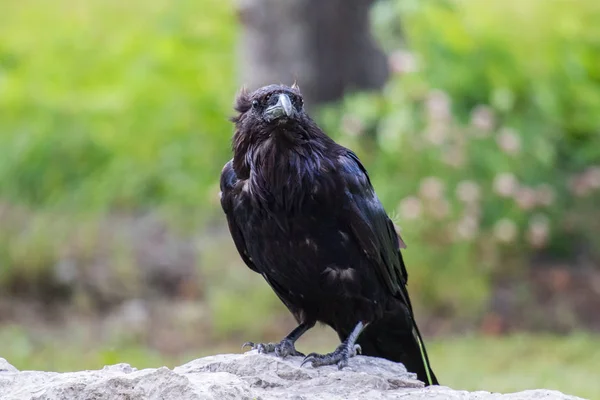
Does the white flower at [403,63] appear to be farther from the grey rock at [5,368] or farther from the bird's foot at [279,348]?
the grey rock at [5,368]

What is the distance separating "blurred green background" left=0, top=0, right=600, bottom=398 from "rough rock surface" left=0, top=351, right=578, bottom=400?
2965 millimetres

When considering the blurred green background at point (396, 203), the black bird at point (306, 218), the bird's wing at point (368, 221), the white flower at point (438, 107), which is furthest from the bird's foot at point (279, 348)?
the white flower at point (438, 107)

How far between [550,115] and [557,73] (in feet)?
2.09

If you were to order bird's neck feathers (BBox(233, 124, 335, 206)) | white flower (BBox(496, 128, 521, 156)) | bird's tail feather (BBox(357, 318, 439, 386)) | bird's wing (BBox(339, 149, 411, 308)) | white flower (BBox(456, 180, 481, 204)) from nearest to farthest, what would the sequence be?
bird's neck feathers (BBox(233, 124, 335, 206)) → bird's wing (BBox(339, 149, 411, 308)) → bird's tail feather (BBox(357, 318, 439, 386)) → white flower (BBox(456, 180, 481, 204)) → white flower (BBox(496, 128, 521, 156))

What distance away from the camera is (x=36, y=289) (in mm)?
8766

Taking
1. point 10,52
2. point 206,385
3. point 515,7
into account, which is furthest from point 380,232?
point 10,52

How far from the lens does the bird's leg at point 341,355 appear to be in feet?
13.9

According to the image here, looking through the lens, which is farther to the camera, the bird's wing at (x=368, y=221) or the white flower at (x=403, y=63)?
the white flower at (x=403, y=63)

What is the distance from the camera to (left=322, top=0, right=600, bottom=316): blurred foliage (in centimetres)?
838

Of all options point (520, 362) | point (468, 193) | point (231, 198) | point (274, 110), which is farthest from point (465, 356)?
point (274, 110)

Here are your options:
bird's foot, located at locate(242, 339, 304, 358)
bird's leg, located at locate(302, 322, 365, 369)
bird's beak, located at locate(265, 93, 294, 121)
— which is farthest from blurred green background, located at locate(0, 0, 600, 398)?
bird's beak, located at locate(265, 93, 294, 121)

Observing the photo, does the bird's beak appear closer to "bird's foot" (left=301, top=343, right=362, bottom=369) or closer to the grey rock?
"bird's foot" (left=301, top=343, right=362, bottom=369)

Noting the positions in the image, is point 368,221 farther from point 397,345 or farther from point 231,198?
point 397,345

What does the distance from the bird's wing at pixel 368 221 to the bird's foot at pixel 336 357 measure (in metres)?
0.38
